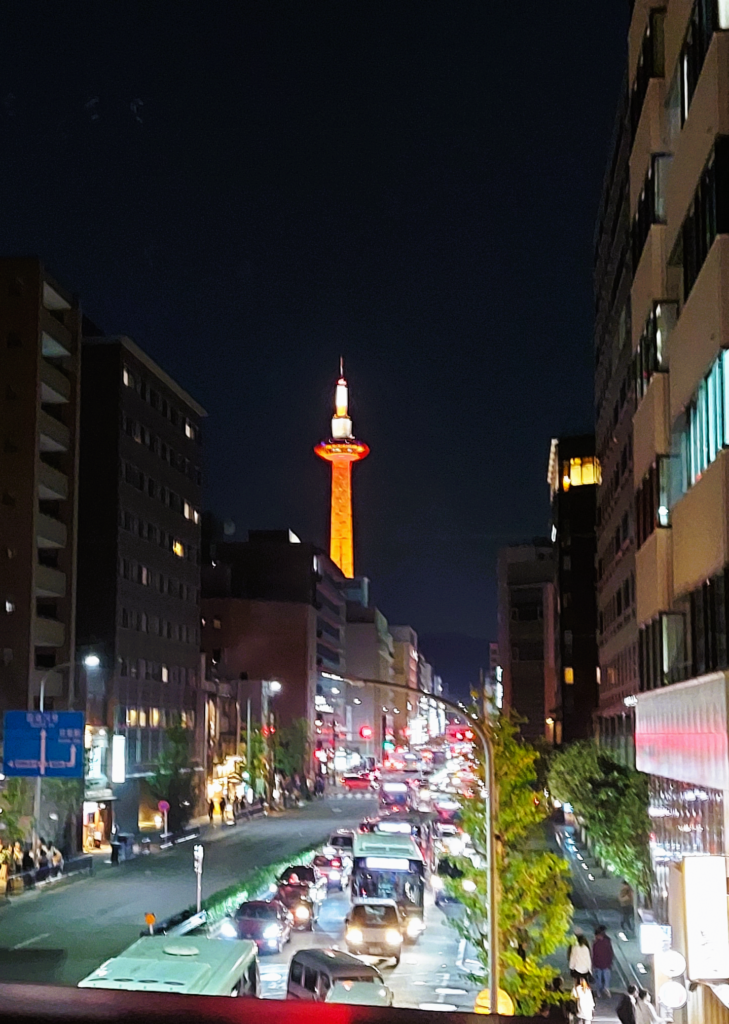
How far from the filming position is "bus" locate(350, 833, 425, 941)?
1501 inches

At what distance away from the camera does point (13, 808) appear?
1914 inches

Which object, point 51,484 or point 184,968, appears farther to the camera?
point 51,484

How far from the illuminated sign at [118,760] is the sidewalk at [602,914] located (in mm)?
24602

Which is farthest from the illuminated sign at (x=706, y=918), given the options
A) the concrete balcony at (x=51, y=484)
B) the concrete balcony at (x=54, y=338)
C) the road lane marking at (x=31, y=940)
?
the concrete balcony at (x=54, y=338)

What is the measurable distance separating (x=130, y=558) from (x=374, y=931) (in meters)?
45.6

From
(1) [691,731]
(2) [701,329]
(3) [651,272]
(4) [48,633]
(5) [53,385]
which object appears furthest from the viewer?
(5) [53,385]

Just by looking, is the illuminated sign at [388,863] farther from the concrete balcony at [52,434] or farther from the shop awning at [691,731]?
the concrete balcony at [52,434]

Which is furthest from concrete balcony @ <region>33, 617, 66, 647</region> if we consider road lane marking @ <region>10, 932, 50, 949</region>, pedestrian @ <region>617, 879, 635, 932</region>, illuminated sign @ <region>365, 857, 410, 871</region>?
pedestrian @ <region>617, 879, 635, 932</region>

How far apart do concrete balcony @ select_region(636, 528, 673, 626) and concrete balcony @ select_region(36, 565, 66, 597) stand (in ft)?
131

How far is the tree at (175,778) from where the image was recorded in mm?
71938

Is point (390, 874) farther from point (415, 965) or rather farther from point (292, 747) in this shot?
point (292, 747)

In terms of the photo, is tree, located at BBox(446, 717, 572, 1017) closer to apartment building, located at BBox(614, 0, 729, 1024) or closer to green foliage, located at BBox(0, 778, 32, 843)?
apartment building, located at BBox(614, 0, 729, 1024)

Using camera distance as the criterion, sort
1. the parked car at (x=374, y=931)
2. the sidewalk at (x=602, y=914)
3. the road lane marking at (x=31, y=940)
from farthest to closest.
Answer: the road lane marking at (x=31, y=940)
the parked car at (x=374, y=931)
the sidewalk at (x=602, y=914)

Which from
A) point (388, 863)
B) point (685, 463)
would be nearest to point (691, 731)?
point (685, 463)
